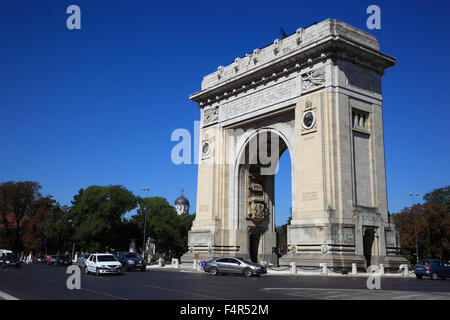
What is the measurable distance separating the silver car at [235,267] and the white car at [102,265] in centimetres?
647

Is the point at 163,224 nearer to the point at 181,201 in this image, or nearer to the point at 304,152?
the point at 181,201

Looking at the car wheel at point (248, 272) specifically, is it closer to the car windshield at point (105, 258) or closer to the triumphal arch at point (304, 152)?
the triumphal arch at point (304, 152)

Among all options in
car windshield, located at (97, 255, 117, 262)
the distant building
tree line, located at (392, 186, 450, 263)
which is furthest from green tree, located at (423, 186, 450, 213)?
the distant building

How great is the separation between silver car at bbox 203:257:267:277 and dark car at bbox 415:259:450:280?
9.58 meters

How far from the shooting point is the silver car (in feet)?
84.3

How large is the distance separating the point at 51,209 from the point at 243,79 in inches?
1997

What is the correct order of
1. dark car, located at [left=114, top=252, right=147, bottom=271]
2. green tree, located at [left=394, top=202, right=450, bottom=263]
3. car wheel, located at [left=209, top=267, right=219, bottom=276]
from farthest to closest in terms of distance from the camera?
green tree, located at [left=394, top=202, right=450, bottom=263] < dark car, located at [left=114, top=252, right=147, bottom=271] < car wheel, located at [left=209, top=267, right=219, bottom=276]

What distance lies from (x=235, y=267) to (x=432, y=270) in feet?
40.0

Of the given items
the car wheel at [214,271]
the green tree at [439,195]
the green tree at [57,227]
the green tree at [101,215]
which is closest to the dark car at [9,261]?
the car wheel at [214,271]

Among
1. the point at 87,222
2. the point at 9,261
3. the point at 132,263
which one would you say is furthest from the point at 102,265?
the point at 87,222

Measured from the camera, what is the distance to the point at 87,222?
205 ft

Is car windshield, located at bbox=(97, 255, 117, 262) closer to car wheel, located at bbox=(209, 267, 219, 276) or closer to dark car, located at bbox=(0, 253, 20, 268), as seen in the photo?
car wheel, located at bbox=(209, 267, 219, 276)

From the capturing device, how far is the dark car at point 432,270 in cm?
2558
